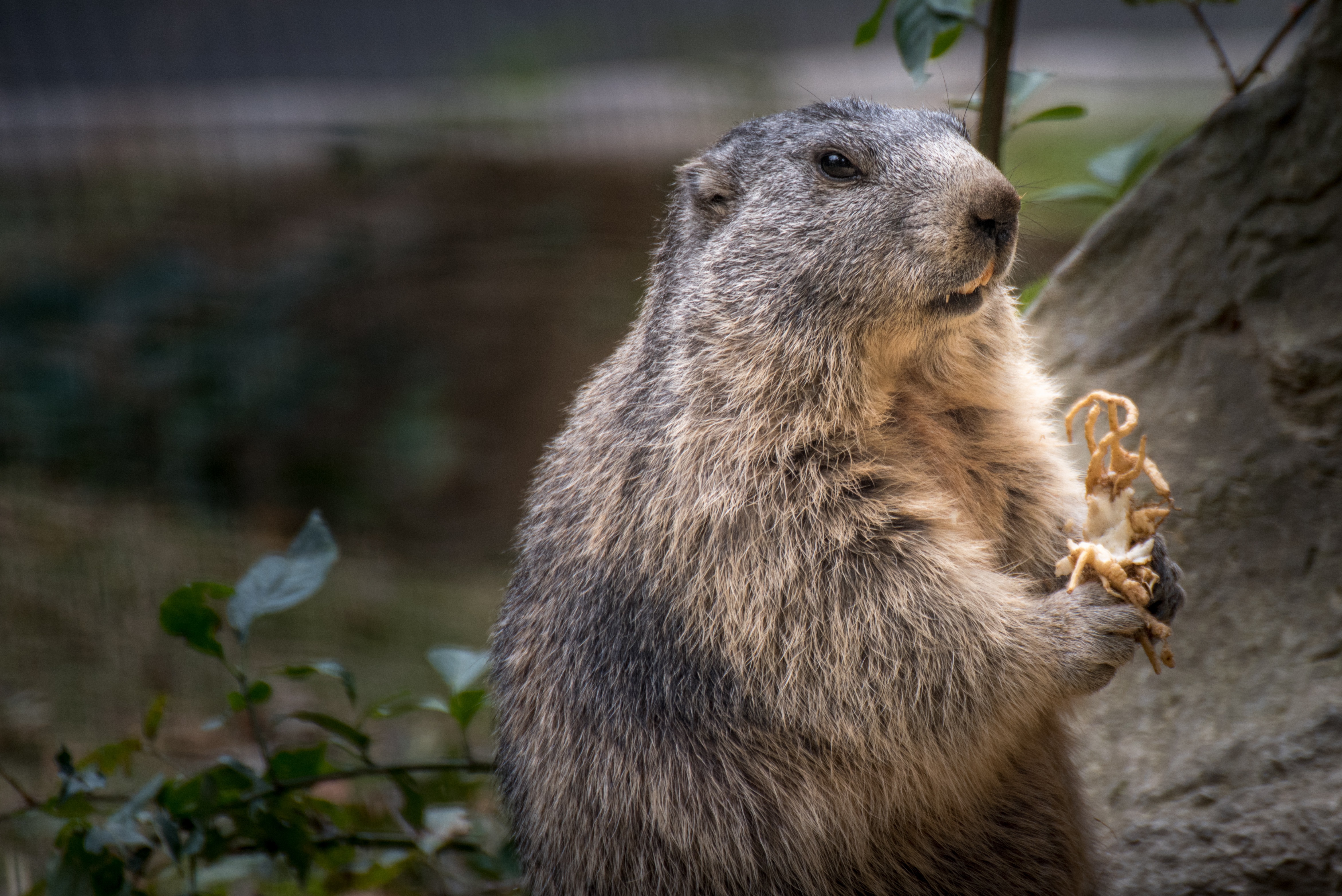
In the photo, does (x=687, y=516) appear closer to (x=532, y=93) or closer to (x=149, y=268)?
(x=149, y=268)

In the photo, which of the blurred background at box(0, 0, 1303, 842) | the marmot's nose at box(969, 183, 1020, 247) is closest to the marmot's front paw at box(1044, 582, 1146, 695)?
the marmot's nose at box(969, 183, 1020, 247)

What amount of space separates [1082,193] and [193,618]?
345cm

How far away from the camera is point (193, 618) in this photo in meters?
3.70

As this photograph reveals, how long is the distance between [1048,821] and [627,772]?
1140 mm

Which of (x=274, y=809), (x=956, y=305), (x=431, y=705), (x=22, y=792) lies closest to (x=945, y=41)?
(x=956, y=305)

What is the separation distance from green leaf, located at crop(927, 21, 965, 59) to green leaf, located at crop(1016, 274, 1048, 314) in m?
0.90

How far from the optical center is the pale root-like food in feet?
9.98

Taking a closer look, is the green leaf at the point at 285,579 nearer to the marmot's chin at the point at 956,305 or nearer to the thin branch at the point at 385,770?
the thin branch at the point at 385,770

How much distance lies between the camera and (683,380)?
11.0ft

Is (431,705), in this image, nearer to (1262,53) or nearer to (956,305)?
(956,305)

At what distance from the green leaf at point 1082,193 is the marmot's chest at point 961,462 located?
1.18 m

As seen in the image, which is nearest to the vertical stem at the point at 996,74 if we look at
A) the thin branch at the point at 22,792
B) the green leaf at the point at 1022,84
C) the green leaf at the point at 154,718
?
the green leaf at the point at 1022,84

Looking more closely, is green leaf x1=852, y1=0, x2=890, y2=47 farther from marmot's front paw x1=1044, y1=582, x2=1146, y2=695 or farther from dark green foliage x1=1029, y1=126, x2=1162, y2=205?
marmot's front paw x1=1044, y1=582, x2=1146, y2=695

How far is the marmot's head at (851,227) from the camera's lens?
3139 millimetres
